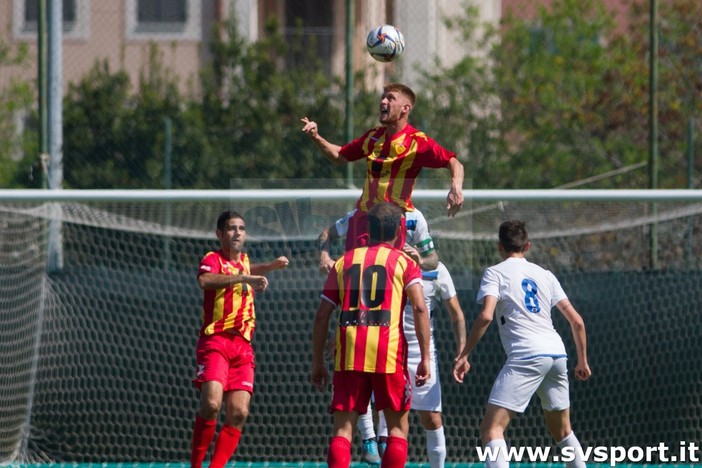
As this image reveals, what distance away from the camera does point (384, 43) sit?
24.8 feet

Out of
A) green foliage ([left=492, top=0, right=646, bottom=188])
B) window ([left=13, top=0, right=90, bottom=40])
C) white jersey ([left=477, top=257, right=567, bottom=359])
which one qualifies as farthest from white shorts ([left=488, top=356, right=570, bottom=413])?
window ([left=13, top=0, right=90, bottom=40])

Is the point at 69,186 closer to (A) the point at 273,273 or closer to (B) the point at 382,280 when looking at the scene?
(A) the point at 273,273

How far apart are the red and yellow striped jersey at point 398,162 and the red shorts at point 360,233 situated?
9 centimetres

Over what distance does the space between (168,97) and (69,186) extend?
4.71 ft

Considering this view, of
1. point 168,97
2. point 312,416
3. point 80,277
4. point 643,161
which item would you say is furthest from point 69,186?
point 643,161

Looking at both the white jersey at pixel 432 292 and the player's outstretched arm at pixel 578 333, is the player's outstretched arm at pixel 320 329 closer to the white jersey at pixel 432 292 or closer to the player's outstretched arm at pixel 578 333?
the white jersey at pixel 432 292

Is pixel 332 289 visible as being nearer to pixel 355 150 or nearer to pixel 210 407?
pixel 355 150

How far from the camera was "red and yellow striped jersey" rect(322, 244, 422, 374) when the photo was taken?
640 cm

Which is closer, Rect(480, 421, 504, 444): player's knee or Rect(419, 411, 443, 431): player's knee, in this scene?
Rect(480, 421, 504, 444): player's knee

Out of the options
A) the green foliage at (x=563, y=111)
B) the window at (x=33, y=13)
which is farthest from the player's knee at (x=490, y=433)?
the window at (x=33, y=13)

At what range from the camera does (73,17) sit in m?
15.0

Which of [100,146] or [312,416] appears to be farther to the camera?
[100,146]

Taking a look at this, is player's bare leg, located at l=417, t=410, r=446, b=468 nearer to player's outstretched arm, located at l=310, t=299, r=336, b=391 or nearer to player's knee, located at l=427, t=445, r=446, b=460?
player's knee, located at l=427, t=445, r=446, b=460

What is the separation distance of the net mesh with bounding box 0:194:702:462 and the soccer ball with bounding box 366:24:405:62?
2054 mm
